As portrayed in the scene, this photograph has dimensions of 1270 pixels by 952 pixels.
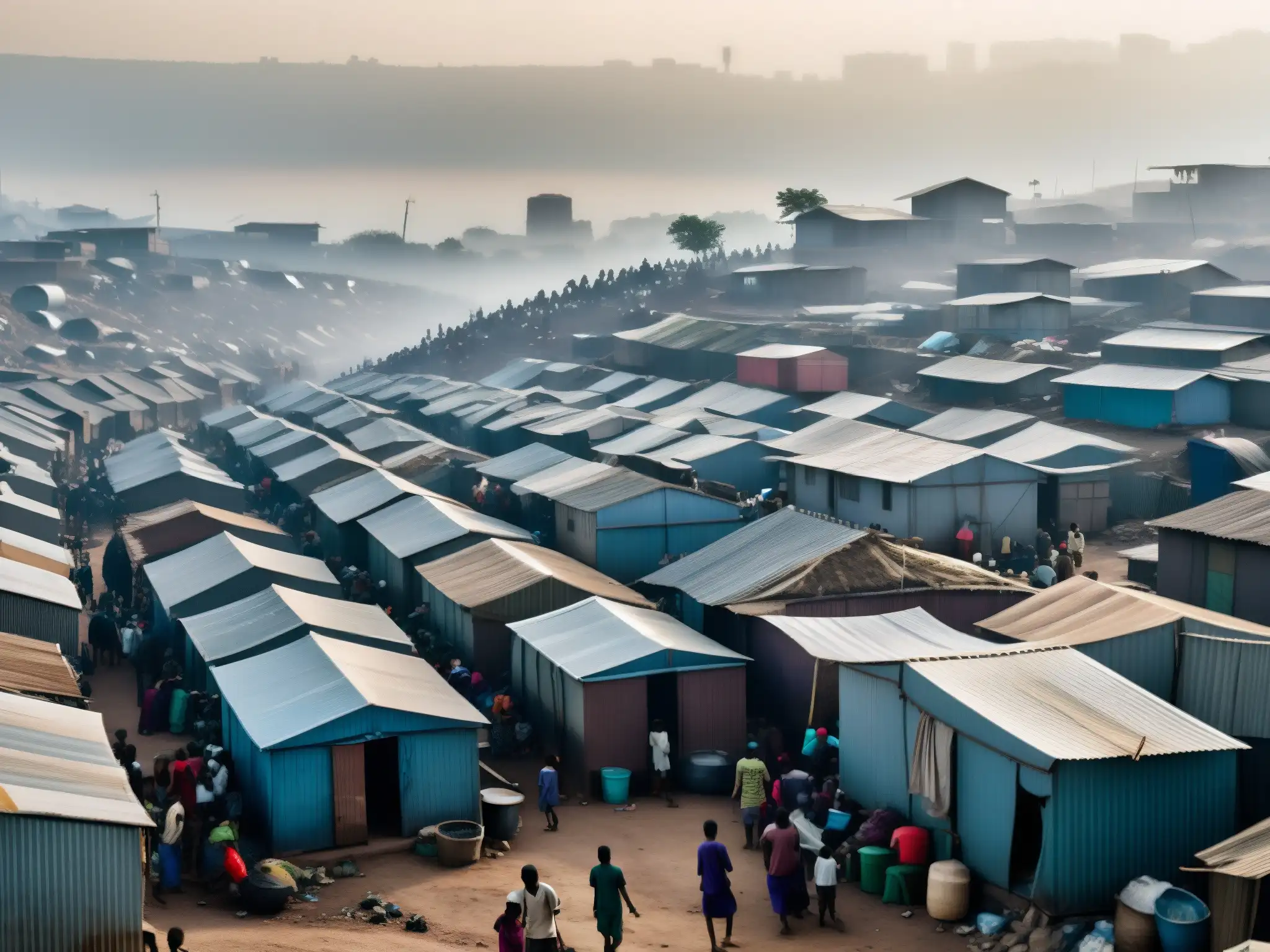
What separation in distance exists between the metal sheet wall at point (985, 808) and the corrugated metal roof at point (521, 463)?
21744mm

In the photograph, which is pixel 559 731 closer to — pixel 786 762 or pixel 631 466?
pixel 786 762

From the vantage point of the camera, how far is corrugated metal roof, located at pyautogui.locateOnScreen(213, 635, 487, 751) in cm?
1619

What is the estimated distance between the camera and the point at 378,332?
12962cm

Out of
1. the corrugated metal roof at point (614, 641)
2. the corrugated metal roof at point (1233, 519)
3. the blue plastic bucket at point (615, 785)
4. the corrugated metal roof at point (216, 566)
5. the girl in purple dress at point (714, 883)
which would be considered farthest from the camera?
the corrugated metal roof at point (216, 566)

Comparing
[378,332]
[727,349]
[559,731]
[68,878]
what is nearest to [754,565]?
[559,731]

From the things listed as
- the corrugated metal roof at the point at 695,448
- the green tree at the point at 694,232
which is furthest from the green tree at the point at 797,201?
the corrugated metal roof at the point at 695,448

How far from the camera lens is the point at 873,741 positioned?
15.9 meters

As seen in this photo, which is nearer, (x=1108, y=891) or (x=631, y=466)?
(x=1108, y=891)

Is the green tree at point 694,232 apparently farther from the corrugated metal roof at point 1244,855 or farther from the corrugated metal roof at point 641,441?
the corrugated metal roof at point 1244,855

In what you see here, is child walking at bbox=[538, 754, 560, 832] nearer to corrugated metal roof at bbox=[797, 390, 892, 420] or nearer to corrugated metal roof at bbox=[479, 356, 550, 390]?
corrugated metal roof at bbox=[797, 390, 892, 420]

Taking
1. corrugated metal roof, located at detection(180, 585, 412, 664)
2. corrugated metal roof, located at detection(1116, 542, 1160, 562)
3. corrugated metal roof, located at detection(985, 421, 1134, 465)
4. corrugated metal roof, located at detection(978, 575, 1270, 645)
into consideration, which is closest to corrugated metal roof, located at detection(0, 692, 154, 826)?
corrugated metal roof, located at detection(180, 585, 412, 664)

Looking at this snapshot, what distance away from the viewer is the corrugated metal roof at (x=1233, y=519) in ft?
71.8

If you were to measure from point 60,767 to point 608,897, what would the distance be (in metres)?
5.51

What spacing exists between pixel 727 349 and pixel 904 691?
41099 mm
